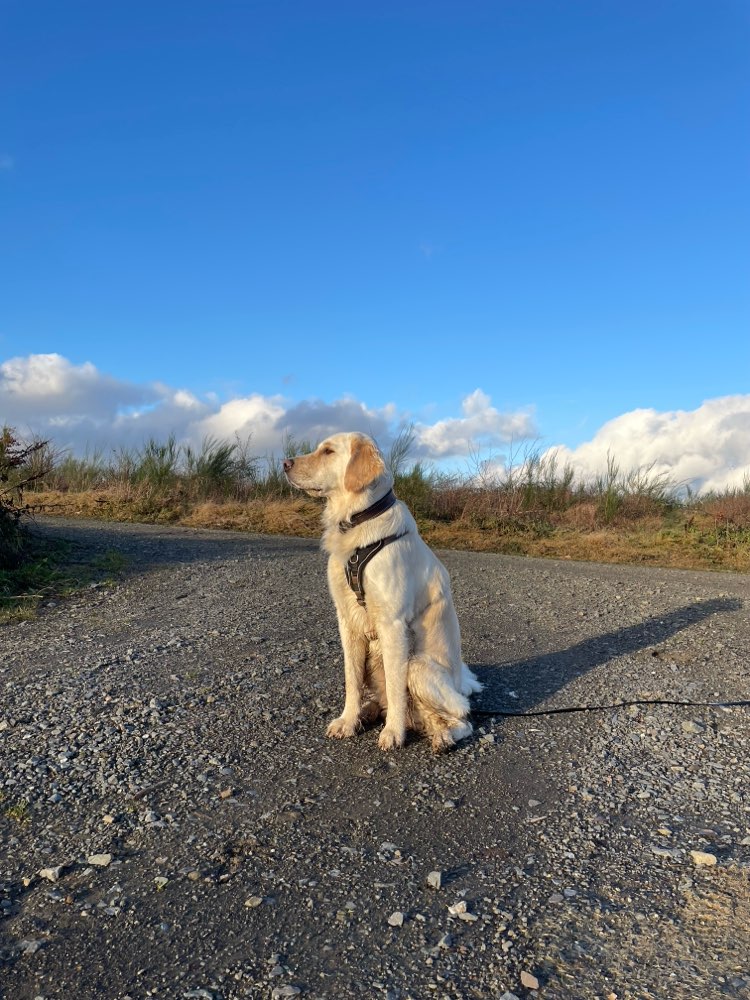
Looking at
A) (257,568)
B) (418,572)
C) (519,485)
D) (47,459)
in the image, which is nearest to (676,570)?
(519,485)

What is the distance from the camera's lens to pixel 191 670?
5398 millimetres

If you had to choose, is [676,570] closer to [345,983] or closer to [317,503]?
[317,503]

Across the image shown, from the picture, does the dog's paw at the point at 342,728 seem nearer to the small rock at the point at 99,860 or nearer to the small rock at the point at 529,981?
the small rock at the point at 99,860

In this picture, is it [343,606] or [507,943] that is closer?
[507,943]

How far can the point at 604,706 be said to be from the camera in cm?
511

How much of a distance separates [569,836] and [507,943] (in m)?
0.91

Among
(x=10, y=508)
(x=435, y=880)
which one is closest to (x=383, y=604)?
(x=435, y=880)

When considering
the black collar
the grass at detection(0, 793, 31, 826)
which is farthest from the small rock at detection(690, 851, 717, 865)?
the grass at detection(0, 793, 31, 826)

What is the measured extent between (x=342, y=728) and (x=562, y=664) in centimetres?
252

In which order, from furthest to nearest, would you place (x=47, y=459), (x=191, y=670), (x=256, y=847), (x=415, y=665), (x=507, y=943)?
1. (x=47, y=459)
2. (x=191, y=670)
3. (x=415, y=665)
4. (x=256, y=847)
5. (x=507, y=943)

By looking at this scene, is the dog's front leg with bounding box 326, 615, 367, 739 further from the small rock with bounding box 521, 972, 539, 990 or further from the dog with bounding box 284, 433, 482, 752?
the small rock with bounding box 521, 972, 539, 990

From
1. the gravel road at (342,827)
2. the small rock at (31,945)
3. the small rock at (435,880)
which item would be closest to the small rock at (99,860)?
the gravel road at (342,827)

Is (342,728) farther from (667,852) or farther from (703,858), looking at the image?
(703,858)

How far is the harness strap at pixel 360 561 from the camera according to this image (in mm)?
4215
